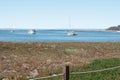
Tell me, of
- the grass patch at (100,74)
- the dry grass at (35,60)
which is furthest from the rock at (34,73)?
the grass patch at (100,74)

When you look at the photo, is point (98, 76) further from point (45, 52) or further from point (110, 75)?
point (45, 52)

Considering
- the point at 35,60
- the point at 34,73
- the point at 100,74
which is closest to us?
the point at 100,74

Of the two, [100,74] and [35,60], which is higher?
[100,74]

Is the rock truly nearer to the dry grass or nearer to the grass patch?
the dry grass

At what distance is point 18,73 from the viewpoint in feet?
95.1

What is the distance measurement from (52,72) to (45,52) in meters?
17.0

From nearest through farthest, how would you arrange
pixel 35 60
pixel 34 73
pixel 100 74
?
pixel 100 74, pixel 34 73, pixel 35 60

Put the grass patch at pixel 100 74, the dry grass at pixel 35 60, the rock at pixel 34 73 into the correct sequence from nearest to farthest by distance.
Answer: the grass patch at pixel 100 74, the rock at pixel 34 73, the dry grass at pixel 35 60

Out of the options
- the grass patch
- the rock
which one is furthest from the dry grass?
the grass patch

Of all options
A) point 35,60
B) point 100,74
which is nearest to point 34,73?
point 100,74

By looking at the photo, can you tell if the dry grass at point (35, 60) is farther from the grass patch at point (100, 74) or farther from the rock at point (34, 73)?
the grass patch at point (100, 74)

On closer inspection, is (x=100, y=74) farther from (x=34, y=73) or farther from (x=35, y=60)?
(x=35, y=60)

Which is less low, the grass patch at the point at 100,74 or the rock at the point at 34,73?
the grass patch at the point at 100,74

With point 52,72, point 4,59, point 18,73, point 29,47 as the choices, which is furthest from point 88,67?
point 29,47
